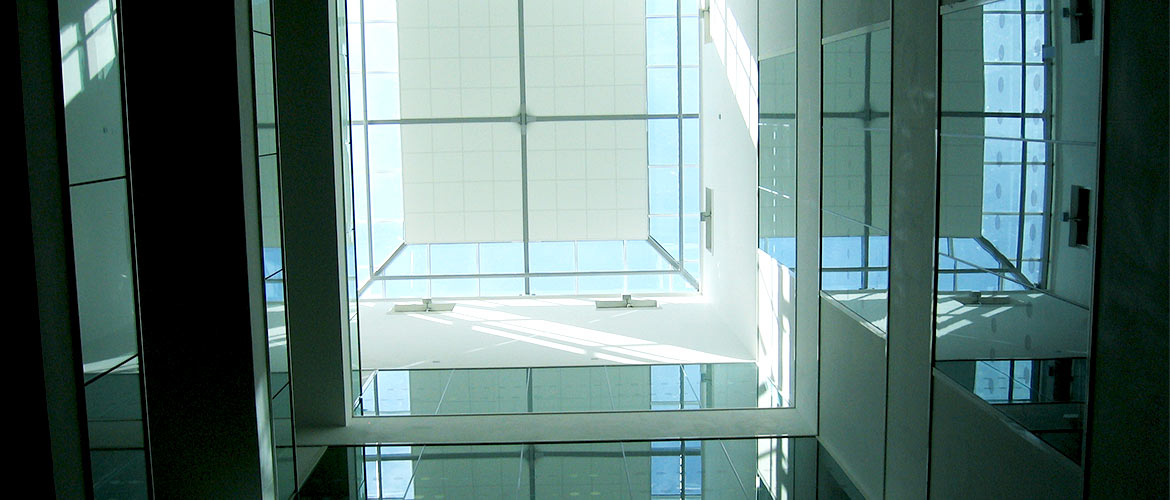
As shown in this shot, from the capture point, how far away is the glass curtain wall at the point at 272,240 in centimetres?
642

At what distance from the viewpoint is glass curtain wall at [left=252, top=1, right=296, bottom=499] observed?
6.42 m

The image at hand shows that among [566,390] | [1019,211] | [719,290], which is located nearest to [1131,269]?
[1019,211]

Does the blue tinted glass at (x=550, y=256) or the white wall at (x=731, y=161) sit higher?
the white wall at (x=731, y=161)

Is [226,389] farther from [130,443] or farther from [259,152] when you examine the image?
[130,443]

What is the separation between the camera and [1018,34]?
465 cm

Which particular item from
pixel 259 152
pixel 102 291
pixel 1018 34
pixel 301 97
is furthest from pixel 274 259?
pixel 1018 34

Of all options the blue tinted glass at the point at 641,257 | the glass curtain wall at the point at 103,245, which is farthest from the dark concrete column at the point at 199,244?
the blue tinted glass at the point at 641,257

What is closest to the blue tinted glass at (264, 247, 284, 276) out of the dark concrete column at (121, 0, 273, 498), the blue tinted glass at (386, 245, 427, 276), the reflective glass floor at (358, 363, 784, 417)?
the dark concrete column at (121, 0, 273, 498)

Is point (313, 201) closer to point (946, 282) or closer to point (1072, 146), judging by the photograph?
point (946, 282)

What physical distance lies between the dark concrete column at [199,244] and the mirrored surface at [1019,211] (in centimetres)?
408

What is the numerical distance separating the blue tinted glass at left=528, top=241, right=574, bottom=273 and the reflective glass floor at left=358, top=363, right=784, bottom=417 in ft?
113

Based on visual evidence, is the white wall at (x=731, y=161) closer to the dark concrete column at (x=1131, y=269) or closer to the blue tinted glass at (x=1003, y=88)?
the blue tinted glass at (x=1003, y=88)

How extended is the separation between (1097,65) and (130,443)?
13.6ft

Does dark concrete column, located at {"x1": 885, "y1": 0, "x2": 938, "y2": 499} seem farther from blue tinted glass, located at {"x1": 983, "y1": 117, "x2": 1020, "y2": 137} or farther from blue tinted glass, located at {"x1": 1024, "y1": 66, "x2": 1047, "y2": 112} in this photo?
blue tinted glass, located at {"x1": 1024, "y1": 66, "x2": 1047, "y2": 112}
